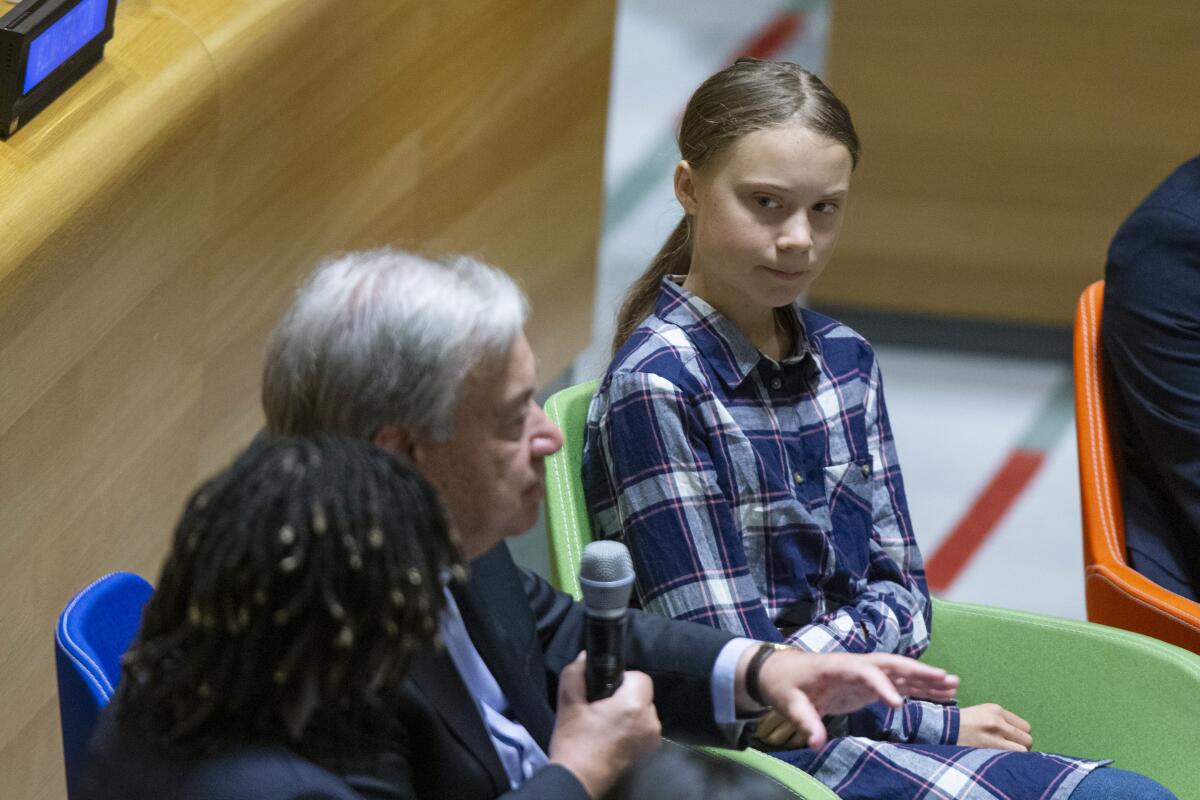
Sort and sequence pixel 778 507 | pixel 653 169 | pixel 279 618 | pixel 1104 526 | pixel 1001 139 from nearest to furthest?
pixel 279 618 < pixel 778 507 < pixel 1104 526 < pixel 1001 139 < pixel 653 169

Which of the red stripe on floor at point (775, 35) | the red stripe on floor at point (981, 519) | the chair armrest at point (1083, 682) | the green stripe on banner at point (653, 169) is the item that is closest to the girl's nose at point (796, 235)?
the chair armrest at point (1083, 682)

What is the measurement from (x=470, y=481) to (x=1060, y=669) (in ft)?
3.68

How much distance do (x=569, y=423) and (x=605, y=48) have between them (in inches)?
77.0

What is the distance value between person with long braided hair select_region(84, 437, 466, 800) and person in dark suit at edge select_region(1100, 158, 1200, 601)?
5.21 ft

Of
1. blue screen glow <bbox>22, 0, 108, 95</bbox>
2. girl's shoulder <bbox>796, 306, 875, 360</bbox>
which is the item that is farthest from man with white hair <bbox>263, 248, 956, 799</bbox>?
blue screen glow <bbox>22, 0, 108, 95</bbox>

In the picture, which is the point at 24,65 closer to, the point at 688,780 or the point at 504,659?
the point at 504,659

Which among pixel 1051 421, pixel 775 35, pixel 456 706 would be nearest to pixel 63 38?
pixel 456 706

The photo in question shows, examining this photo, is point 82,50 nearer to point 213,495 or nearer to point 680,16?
point 213,495

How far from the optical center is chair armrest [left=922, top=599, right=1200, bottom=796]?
7.27ft

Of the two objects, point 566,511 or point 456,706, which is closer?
point 456,706

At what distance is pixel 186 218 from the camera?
2.64 metres

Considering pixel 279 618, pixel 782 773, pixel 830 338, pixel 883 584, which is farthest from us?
pixel 830 338

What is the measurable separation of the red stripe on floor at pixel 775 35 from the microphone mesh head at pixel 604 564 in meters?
5.51

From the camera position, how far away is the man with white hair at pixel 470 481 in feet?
4.80
